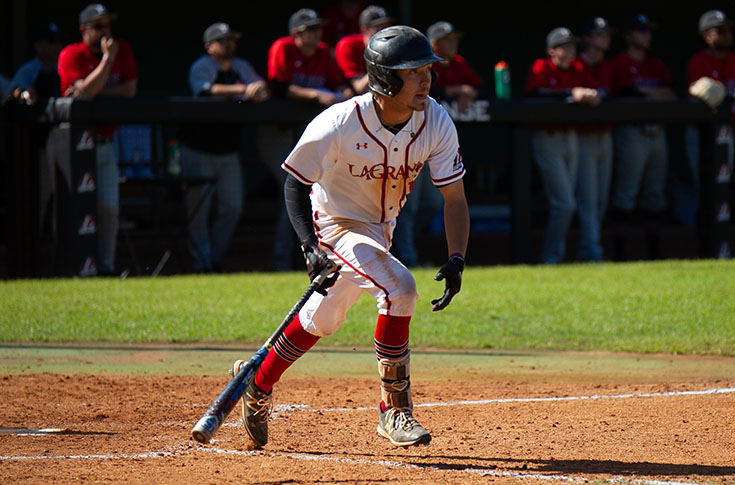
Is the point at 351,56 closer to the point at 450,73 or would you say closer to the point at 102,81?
the point at 450,73

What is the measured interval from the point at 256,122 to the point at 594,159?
3.33 meters

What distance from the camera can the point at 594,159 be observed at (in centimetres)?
1052

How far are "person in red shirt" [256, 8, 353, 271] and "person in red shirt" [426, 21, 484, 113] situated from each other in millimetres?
886

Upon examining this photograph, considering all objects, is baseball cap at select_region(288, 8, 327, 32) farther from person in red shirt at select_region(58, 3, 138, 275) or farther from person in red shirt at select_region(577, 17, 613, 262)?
person in red shirt at select_region(577, 17, 613, 262)

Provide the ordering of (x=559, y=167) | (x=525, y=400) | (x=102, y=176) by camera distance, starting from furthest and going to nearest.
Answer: (x=559, y=167)
(x=102, y=176)
(x=525, y=400)

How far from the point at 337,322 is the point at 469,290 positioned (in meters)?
4.75

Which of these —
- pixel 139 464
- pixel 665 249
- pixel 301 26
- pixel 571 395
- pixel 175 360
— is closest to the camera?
pixel 139 464

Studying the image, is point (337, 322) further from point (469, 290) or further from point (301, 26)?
point (301, 26)

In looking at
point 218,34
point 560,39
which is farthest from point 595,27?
point 218,34

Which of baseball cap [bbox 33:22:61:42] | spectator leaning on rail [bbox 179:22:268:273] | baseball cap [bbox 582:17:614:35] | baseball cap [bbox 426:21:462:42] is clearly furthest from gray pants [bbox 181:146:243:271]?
baseball cap [bbox 582:17:614:35]

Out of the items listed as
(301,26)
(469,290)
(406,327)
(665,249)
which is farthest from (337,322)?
(665,249)

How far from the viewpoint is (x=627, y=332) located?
7.45 metres

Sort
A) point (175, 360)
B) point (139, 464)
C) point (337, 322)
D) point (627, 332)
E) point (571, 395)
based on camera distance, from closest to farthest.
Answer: point (139, 464) → point (337, 322) → point (571, 395) → point (175, 360) → point (627, 332)

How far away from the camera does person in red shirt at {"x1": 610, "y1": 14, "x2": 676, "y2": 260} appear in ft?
35.2
